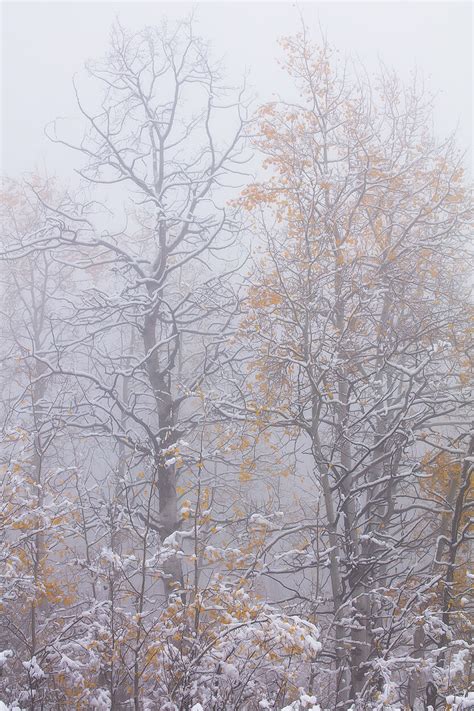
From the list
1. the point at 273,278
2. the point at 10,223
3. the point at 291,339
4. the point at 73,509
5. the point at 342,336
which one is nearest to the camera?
the point at 73,509

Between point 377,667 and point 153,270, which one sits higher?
point 153,270

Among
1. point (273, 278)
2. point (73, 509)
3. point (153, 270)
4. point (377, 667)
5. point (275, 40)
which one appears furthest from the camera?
point (153, 270)

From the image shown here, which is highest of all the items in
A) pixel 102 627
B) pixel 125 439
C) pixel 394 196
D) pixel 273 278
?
pixel 394 196

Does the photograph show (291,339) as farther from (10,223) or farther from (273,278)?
(10,223)

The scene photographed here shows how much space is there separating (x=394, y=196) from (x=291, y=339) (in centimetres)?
318

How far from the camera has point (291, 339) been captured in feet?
23.9

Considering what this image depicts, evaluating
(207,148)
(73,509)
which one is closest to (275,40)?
(207,148)

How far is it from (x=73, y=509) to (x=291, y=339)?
10.7 feet

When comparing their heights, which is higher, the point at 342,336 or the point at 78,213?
the point at 78,213

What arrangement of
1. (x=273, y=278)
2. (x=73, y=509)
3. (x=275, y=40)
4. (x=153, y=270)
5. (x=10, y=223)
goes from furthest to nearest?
(x=10, y=223), (x=153, y=270), (x=275, y=40), (x=273, y=278), (x=73, y=509)

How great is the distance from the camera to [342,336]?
6715 mm

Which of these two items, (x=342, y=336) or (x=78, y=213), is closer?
(x=342, y=336)

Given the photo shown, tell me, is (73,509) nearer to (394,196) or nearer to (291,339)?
(291,339)

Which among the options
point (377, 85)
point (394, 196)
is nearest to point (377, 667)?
point (394, 196)
